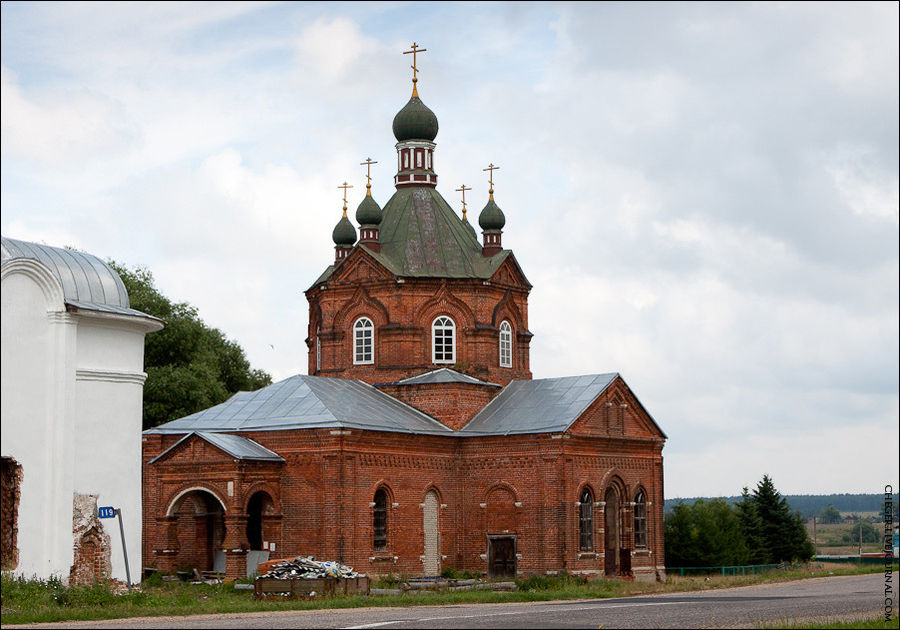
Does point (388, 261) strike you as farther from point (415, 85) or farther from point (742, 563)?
point (742, 563)

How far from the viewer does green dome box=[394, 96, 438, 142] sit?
43.5m

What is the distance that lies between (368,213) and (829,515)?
41.8 metres

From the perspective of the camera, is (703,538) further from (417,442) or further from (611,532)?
(417,442)

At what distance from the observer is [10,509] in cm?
2491

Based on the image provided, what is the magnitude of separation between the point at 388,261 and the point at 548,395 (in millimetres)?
6618

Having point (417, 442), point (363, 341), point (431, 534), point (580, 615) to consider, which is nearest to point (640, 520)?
point (431, 534)

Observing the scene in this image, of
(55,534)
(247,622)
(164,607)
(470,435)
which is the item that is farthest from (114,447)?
(470,435)

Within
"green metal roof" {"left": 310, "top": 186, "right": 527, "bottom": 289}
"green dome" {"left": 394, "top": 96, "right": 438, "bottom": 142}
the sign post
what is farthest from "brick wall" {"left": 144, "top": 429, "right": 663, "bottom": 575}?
"green dome" {"left": 394, "top": 96, "right": 438, "bottom": 142}

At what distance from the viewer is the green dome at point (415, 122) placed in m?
43.5

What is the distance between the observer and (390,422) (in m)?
37.2

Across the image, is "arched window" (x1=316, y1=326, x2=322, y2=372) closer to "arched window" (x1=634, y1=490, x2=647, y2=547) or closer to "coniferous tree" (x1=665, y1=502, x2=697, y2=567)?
"arched window" (x1=634, y1=490, x2=647, y2=547)

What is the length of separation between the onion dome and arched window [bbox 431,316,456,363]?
4719 millimetres

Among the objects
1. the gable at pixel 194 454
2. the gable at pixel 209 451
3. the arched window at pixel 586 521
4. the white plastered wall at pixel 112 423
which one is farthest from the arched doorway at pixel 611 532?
the white plastered wall at pixel 112 423

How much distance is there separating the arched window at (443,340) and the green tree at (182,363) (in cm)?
1039
